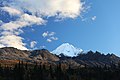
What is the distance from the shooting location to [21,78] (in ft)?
627

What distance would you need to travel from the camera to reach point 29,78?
636 feet

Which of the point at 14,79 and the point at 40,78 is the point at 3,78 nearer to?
the point at 14,79

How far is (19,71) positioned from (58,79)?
86.2 ft

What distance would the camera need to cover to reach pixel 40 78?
198 metres

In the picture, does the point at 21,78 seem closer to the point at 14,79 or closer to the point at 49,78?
the point at 14,79

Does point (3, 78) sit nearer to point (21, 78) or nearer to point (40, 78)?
point (21, 78)

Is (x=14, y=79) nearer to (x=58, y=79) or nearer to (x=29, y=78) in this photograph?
(x=29, y=78)

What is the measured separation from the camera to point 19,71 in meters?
195

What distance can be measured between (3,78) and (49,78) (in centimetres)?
3003

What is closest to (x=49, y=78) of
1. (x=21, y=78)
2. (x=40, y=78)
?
(x=40, y=78)

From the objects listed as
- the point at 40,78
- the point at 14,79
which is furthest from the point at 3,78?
the point at 40,78

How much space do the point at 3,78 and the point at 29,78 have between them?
1676 cm

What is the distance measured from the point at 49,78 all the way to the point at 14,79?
2307 centimetres

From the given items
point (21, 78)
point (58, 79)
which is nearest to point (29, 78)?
point (21, 78)
